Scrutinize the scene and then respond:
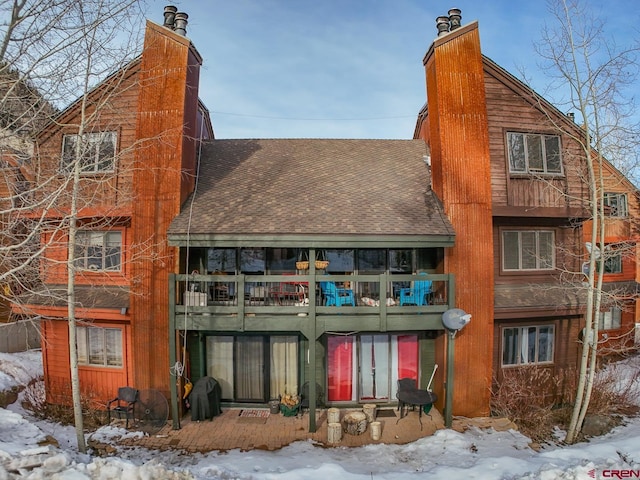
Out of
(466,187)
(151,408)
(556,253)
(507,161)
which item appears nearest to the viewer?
(151,408)

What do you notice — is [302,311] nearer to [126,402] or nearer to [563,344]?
[126,402]

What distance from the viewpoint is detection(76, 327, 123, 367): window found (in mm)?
10312

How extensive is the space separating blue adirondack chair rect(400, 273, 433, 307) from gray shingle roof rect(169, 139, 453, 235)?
158 cm

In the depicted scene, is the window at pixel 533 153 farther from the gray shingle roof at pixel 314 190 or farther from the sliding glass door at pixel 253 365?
the sliding glass door at pixel 253 365

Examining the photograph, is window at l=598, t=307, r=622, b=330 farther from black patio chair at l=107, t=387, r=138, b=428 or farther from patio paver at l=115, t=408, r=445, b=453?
black patio chair at l=107, t=387, r=138, b=428

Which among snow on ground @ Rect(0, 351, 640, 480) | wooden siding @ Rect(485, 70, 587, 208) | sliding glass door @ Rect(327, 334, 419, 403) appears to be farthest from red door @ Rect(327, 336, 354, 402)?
wooden siding @ Rect(485, 70, 587, 208)

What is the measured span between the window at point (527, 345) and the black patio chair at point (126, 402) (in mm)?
10200

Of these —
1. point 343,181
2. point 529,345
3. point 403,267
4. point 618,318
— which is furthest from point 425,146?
point 618,318

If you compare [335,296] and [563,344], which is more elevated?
[335,296]

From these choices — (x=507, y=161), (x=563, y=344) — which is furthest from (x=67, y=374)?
(x=563, y=344)

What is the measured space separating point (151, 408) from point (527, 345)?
35.0 feet

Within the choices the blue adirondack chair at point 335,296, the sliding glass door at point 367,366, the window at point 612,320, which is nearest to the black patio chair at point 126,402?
the sliding glass door at point 367,366

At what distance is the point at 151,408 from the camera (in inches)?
374

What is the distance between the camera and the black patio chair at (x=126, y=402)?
30.3ft
